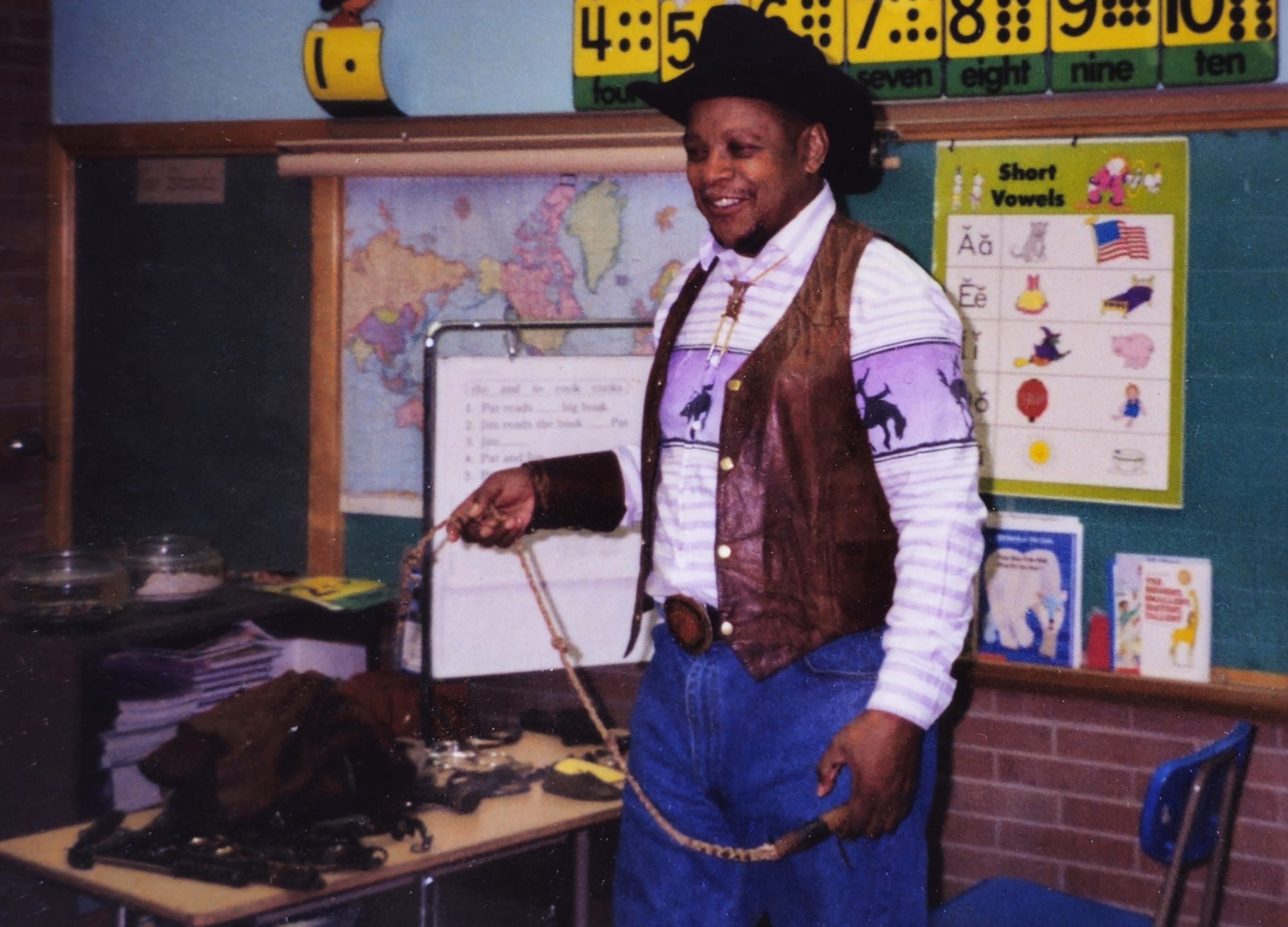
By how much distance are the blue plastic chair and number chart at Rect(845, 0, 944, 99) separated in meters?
1.51

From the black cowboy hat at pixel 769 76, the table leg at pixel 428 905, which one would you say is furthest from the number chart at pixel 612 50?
the table leg at pixel 428 905

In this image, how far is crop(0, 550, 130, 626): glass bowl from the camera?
8.95 ft

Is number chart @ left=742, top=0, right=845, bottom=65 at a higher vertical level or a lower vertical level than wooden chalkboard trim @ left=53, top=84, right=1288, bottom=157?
higher

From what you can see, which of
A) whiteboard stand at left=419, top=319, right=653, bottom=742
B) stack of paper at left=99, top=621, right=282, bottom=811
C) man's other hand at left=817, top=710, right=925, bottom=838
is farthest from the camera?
whiteboard stand at left=419, top=319, right=653, bottom=742

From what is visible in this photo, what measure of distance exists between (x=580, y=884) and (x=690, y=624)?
120 centimetres

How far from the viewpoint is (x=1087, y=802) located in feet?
8.69

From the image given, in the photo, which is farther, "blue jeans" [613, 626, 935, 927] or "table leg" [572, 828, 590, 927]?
"table leg" [572, 828, 590, 927]

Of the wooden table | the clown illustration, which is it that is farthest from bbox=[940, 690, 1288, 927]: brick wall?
the clown illustration

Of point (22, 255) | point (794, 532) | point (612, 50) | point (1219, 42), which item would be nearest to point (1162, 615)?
point (1219, 42)

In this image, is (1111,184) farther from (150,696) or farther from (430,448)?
(150,696)

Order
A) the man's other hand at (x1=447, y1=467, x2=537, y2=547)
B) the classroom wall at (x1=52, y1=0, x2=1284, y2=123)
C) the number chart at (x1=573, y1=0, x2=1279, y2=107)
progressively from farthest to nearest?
1. the classroom wall at (x1=52, y1=0, x2=1284, y2=123)
2. the number chart at (x1=573, y1=0, x2=1279, y2=107)
3. the man's other hand at (x1=447, y1=467, x2=537, y2=547)

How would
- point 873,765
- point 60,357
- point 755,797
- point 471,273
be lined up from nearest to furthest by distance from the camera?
point 873,765
point 755,797
point 471,273
point 60,357

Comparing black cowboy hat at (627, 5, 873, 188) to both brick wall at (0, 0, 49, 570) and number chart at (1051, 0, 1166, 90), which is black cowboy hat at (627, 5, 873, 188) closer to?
number chart at (1051, 0, 1166, 90)

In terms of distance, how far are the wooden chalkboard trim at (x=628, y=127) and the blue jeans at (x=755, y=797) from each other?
149cm
